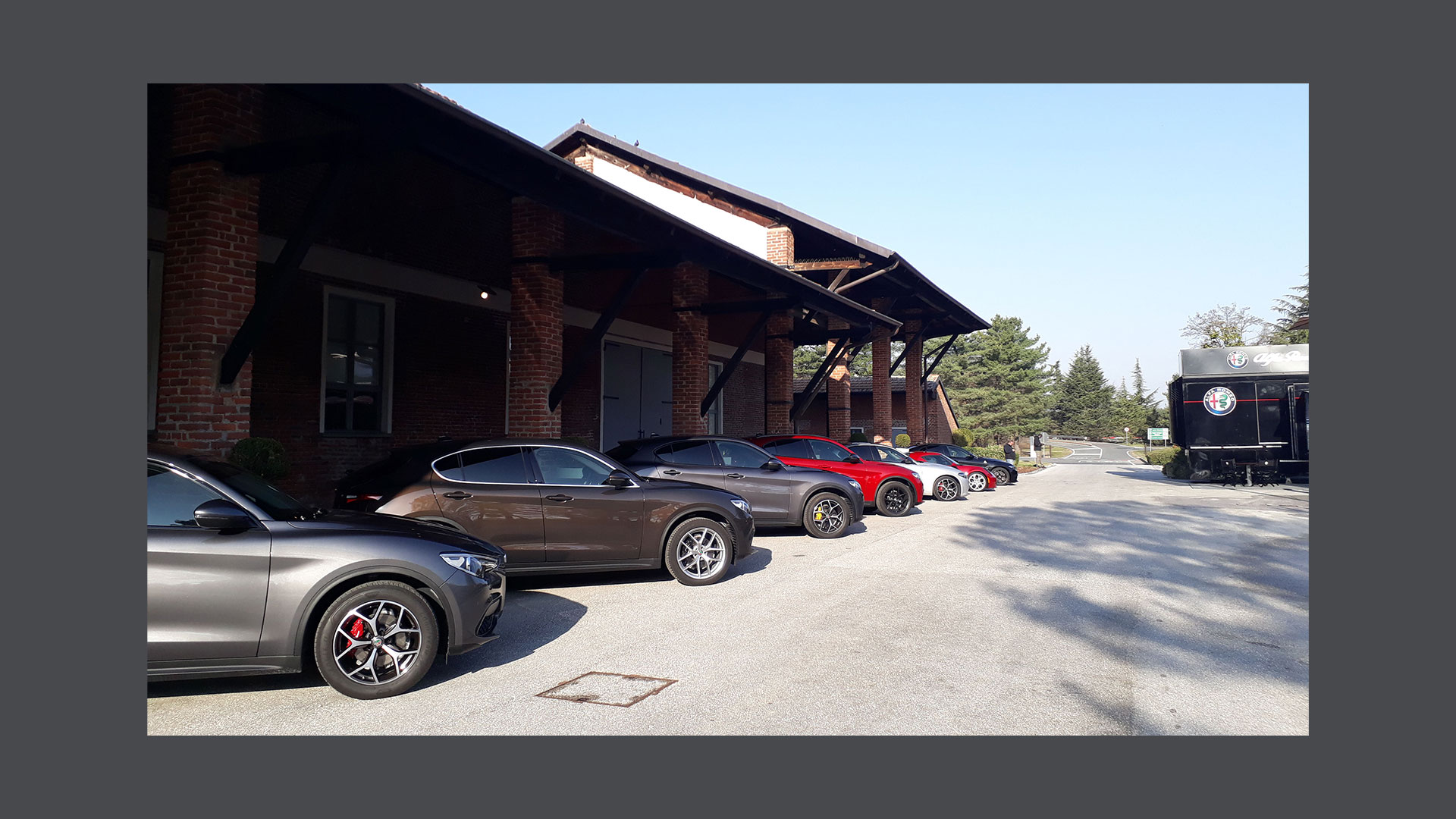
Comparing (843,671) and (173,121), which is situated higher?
(173,121)

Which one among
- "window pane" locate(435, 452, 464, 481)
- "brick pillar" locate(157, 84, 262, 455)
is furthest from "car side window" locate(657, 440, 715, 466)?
"brick pillar" locate(157, 84, 262, 455)

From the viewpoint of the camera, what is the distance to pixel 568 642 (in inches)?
249

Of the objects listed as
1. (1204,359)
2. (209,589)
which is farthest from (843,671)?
(1204,359)

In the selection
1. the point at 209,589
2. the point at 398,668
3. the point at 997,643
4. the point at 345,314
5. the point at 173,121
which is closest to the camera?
the point at 209,589

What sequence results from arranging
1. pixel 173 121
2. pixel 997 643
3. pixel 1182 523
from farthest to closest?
pixel 1182 523, pixel 173 121, pixel 997 643

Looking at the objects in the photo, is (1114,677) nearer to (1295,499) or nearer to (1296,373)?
(1295,499)

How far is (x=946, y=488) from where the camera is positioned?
67.1 ft

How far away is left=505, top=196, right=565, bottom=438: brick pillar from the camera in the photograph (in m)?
13.1

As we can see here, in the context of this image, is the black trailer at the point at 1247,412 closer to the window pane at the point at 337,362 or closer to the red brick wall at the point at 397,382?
the red brick wall at the point at 397,382

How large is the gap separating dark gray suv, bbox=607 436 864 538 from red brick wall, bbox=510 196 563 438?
166cm

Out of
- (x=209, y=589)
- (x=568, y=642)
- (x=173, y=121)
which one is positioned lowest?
(x=568, y=642)

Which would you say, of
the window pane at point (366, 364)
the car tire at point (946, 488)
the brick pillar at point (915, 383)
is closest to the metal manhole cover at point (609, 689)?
the window pane at point (366, 364)

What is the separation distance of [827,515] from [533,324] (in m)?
5.32

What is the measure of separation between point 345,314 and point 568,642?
841 centimetres
